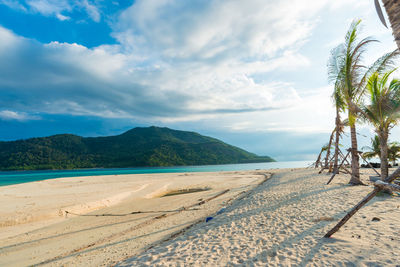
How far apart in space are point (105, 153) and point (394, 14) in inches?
5516

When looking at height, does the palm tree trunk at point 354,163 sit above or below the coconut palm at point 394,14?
below

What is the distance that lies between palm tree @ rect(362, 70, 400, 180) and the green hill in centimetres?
10463

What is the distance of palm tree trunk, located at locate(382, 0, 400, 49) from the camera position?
3578 millimetres

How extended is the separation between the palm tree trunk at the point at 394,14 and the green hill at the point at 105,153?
109447mm

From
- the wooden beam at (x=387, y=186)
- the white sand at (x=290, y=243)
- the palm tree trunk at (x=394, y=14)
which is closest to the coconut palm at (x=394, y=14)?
the palm tree trunk at (x=394, y=14)

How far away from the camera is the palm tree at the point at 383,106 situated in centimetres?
1028

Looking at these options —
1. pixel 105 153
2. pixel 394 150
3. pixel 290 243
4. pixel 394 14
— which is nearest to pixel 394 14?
pixel 394 14

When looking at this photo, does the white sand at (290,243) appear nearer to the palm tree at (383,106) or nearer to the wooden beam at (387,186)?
the wooden beam at (387,186)

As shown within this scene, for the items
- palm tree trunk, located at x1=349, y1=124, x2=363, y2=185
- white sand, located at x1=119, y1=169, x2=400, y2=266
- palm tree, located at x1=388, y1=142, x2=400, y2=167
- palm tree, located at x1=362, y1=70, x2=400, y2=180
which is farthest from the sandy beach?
palm tree, located at x1=388, y1=142, x2=400, y2=167

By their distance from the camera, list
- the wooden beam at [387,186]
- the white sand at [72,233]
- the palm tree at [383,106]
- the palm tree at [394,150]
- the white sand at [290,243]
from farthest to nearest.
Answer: the palm tree at [394,150] < the palm tree at [383,106] < the white sand at [72,233] < the white sand at [290,243] < the wooden beam at [387,186]

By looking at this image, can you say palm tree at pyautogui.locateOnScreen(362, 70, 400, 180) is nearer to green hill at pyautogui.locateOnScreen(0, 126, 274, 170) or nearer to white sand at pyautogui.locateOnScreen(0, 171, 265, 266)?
white sand at pyautogui.locateOnScreen(0, 171, 265, 266)

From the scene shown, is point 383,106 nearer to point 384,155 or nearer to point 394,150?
point 384,155

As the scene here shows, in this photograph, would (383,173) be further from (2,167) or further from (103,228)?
(2,167)

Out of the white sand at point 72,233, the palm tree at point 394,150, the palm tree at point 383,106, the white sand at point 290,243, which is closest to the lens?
the white sand at point 290,243
